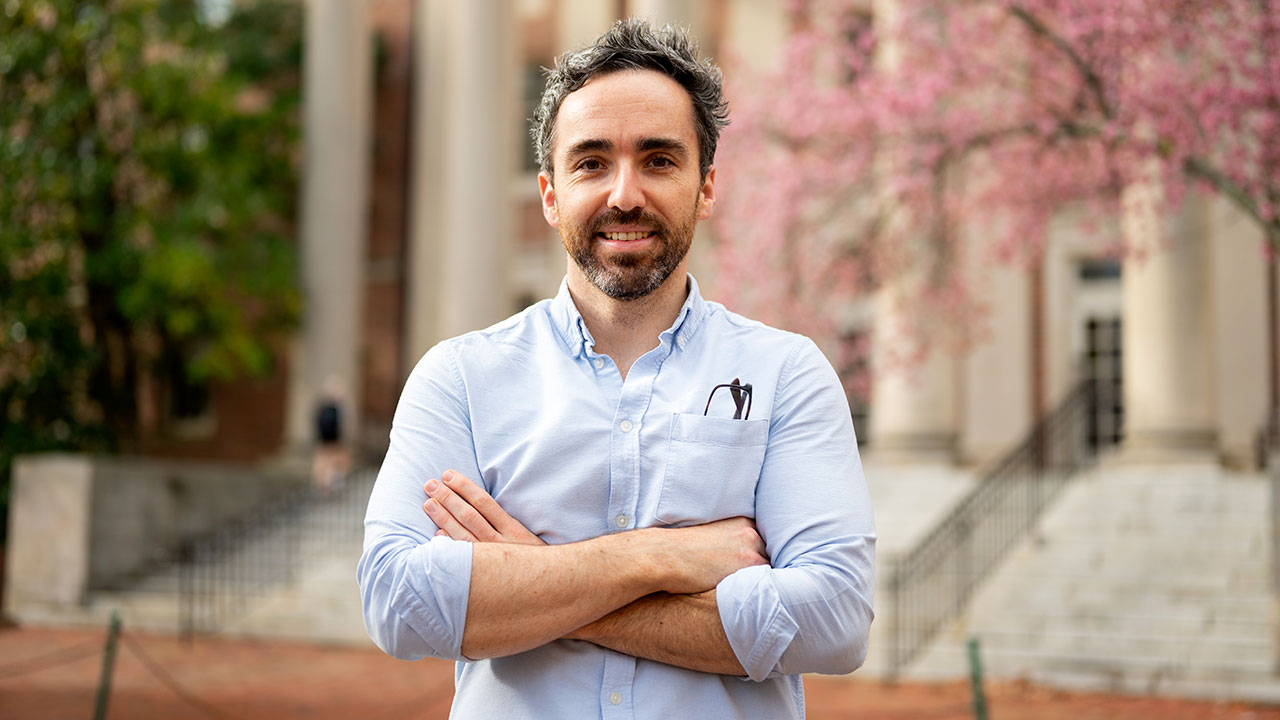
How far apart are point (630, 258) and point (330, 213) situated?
21.8 meters

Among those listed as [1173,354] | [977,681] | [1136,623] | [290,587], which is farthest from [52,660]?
[1173,354]

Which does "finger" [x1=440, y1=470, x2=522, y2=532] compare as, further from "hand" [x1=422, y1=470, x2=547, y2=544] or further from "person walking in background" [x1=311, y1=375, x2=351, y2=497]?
"person walking in background" [x1=311, y1=375, x2=351, y2=497]

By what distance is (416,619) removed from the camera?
2.12 meters

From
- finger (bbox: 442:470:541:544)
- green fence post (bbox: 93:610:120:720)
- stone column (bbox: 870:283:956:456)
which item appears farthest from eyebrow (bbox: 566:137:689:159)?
stone column (bbox: 870:283:956:456)

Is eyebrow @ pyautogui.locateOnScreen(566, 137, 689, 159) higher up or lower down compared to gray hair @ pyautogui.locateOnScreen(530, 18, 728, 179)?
lower down

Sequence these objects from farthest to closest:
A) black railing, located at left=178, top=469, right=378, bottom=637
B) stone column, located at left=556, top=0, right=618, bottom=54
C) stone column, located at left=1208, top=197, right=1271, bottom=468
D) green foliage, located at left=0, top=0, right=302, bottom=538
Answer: stone column, located at left=556, top=0, right=618, bottom=54 → green foliage, located at left=0, top=0, right=302, bottom=538 → stone column, located at left=1208, top=197, right=1271, bottom=468 → black railing, located at left=178, top=469, right=378, bottom=637

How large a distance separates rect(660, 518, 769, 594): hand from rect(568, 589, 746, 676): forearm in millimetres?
28

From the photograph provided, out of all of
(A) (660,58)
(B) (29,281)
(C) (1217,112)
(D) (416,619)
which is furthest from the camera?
(B) (29,281)

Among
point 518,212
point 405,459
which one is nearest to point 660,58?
point 405,459

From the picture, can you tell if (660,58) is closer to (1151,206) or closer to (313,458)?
(1151,206)

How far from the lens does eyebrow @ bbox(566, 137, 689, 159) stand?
7.33ft

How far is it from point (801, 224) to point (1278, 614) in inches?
253

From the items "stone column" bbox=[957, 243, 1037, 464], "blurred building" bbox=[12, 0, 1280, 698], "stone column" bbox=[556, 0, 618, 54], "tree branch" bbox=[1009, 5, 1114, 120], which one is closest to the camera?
"tree branch" bbox=[1009, 5, 1114, 120]

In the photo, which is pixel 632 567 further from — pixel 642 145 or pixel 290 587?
pixel 290 587
